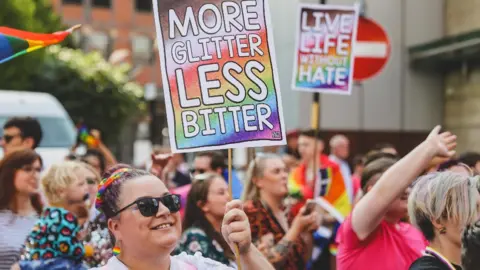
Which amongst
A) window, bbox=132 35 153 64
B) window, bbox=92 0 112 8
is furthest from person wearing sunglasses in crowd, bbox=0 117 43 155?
window, bbox=132 35 153 64

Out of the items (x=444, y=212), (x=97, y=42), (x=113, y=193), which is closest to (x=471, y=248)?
(x=444, y=212)

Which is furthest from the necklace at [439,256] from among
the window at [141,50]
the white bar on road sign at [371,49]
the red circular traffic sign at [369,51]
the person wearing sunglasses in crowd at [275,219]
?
the window at [141,50]

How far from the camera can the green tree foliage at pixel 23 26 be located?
25250mm

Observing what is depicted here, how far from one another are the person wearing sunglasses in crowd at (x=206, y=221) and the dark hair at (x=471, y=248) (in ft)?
7.97

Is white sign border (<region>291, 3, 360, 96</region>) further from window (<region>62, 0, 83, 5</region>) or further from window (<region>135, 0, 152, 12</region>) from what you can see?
window (<region>135, 0, 152, 12</region>)

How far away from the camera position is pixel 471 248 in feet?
10.1

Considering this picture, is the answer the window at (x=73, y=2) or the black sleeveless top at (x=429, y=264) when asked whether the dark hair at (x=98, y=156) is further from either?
the window at (x=73, y=2)

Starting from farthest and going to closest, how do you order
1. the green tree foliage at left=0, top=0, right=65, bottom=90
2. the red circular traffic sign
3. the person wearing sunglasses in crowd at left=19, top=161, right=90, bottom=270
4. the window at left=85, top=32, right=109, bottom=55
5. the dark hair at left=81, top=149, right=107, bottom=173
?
the window at left=85, top=32, right=109, bottom=55
the green tree foliage at left=0, top=0, right=65, bottom=90
the red circular traffic sign
the dark hair at left=81, top=149, right=107, bottom=173
the person wearing sunglasses in crowd at left=19, top=161, right=90, bottom=270

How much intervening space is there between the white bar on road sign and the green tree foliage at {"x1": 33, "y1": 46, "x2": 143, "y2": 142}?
66.4ft

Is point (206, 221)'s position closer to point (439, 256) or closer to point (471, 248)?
point (439, 256)

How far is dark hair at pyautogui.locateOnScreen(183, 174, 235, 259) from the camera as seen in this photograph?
5.56m

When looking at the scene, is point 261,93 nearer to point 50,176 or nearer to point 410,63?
point 50,176

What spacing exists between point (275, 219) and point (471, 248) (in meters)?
3.03

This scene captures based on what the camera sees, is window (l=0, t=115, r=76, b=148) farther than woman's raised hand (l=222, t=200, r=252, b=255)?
Yes
